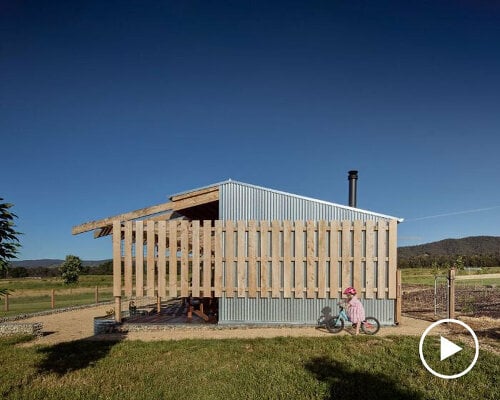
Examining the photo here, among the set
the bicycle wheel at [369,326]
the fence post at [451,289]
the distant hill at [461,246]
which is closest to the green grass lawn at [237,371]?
the bicycle wheel at [369,326]

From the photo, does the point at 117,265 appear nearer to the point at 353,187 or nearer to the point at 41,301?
the point at 353,187

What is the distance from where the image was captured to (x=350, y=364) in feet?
21.7

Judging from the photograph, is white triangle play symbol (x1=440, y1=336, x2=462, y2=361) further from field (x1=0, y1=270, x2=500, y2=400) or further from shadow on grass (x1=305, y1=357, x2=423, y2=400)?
shadow on grass (x1=305, y1=357, x2=423, y2=400)

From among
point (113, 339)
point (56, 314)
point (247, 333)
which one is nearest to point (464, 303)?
point (247, 333)

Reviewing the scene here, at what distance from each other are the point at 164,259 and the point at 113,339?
277 centimetres

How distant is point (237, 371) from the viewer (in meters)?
6.31

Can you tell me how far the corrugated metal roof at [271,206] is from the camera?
11.3 m

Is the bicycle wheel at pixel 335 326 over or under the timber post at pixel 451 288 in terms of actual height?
under

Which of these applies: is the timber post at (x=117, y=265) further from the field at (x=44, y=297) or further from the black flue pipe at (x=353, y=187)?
the black flue pipe at (x=353, y=187)

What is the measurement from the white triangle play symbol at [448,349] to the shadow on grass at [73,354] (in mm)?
7336

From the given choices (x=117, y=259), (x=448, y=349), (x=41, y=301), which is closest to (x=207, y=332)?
(x=117, y=259)

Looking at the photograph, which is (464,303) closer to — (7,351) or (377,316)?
(377,316)

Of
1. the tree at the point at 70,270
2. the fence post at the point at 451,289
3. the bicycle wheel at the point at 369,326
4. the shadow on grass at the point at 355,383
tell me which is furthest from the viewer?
the tree at the point at 70,270

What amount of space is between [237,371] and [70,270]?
47.6m
